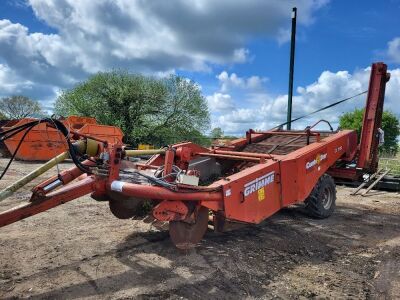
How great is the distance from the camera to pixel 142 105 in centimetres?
3080

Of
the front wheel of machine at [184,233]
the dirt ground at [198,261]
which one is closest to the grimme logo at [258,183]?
the front wheel of machine at [184,233]

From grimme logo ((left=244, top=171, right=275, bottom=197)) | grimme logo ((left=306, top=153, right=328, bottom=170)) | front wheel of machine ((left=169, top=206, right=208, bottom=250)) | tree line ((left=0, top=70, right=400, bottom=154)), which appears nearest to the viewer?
front wheel of machine ((left=169, top=206, right=208, bottom=250))

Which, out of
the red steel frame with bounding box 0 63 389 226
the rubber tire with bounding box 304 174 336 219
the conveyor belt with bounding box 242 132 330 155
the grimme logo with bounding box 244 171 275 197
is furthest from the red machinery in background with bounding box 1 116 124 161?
the grimme logo with bounding box 244 171 275 197

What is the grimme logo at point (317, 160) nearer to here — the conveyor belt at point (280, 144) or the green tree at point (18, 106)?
the conveyor belt at point (280, 144)

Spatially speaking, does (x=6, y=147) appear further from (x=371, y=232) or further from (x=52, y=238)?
(x=371, y=232)

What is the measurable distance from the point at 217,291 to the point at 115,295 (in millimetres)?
939

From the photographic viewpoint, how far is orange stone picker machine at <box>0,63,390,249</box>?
4.60 meters

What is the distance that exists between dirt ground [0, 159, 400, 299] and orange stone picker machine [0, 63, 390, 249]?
0.37 m

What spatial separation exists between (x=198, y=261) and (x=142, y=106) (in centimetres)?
2661

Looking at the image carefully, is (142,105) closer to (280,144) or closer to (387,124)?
(387,124)

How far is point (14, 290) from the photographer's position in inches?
157

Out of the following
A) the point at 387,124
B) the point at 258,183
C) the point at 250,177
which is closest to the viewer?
the point at 250,177

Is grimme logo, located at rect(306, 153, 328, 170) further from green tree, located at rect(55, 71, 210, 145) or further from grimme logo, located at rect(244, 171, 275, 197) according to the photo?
green tree, located at rect(55, 71, 210, 145)

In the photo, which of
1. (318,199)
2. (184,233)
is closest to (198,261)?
(184,233)
